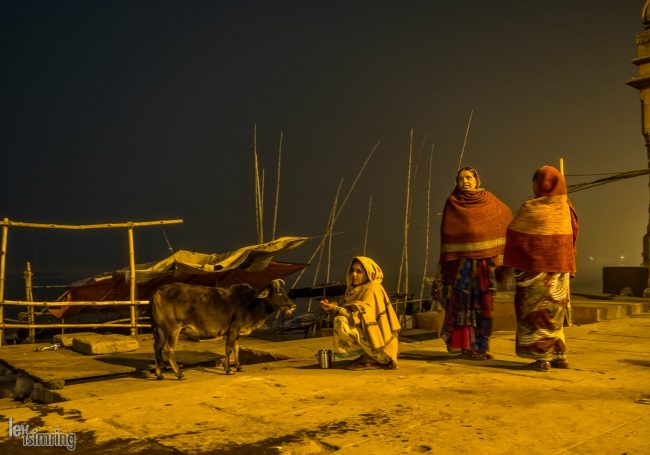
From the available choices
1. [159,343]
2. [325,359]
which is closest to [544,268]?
[325,359]

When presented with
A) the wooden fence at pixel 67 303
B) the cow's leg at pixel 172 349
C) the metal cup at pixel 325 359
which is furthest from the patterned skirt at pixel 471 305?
the wooden fence at pixel 67 303

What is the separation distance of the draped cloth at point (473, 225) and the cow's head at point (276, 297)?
1.57 metres

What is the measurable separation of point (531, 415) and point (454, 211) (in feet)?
8.17

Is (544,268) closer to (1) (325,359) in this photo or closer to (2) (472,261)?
(2) (472,261)

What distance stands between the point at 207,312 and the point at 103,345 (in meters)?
2.11

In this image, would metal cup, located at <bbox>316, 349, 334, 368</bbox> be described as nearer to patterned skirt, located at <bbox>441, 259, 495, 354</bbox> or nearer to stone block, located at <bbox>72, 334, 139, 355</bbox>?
patterned skirt, located at <bbox>441, 259, 495, 354</bbox>

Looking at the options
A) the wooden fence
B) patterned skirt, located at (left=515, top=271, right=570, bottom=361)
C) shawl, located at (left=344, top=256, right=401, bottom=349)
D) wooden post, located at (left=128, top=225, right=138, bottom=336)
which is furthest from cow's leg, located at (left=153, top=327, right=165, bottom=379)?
wooden post, located at (left=128, top=225, right=138, bottom=336)

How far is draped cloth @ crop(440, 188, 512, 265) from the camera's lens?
5.41 metres

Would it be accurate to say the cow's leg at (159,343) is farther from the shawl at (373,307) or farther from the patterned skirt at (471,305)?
the patterned skirt at (471,305)

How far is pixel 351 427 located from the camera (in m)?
3.19

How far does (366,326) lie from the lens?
508 cm

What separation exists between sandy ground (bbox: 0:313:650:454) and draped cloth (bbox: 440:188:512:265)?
1.03 meters

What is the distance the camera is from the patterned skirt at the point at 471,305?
539 cm

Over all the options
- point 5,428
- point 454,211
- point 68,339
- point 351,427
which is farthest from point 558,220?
point 68,339
